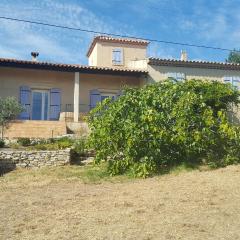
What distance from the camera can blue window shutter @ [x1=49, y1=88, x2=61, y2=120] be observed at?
80.6 ft

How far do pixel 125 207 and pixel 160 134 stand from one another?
180 inches

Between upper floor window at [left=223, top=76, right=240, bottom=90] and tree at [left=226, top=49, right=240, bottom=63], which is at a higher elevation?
tree at [left=226, top=49, right=240, bottom=63]

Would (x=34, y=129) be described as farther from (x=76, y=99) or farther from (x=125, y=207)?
(x=125, y=207)

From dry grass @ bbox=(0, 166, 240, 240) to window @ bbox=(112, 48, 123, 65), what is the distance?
16.5 metres

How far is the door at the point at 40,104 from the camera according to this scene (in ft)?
81.2

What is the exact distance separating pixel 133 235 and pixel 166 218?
118cm

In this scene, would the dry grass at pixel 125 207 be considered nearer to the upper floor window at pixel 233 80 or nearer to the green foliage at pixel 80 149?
the green foliage at pixel 80 149

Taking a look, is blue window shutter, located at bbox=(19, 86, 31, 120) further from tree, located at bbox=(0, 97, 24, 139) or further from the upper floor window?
the upper floor window

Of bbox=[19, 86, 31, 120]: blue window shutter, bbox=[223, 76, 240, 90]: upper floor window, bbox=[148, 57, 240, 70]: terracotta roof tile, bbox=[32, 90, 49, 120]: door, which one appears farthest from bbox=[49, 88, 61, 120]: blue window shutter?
bbox=[223, 76, 240, 90]: upper floor window

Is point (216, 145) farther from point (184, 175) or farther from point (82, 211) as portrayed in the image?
point (82, 211)

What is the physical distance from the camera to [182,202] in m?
9.70

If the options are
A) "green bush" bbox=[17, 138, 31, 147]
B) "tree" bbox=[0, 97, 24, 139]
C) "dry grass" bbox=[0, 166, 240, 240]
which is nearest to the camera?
"dry grass" bbox=[0, 166, 240, 240]

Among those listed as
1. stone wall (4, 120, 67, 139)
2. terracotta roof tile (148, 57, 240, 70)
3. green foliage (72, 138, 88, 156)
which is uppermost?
terracotta roof tile (148, 57, 240, 70)

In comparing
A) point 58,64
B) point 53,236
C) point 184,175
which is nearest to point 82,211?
point 53,236
